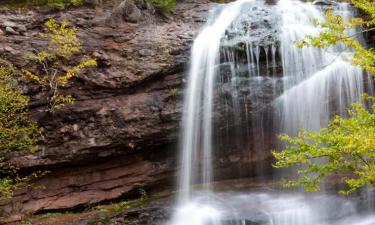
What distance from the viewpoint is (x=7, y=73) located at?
10.8 metres

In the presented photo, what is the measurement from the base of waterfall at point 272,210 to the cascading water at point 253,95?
10 cm

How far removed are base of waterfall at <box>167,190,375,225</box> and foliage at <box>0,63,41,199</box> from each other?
4.92m

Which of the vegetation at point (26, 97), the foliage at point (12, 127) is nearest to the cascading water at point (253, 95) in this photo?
the vegetation at point (26, 97)

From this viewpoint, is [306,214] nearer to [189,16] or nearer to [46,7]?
[189,16]

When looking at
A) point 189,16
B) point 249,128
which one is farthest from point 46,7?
point 249,128

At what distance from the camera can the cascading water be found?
12.0 metres

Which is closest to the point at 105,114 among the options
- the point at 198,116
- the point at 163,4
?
the point at 198,116

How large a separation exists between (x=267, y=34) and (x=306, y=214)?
6357 millimetres

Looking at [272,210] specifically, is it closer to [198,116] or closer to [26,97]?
[198,116]

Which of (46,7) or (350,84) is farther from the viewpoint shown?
(46,7)

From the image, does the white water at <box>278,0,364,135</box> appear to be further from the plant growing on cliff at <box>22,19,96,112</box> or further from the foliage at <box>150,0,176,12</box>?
the plant growing on cliff at <box>22,19,96,112</box>

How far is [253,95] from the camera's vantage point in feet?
40.7

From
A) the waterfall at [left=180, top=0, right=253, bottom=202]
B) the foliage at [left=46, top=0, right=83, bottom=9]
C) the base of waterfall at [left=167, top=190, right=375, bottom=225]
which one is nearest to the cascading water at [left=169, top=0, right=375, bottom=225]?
the waterfall at [left=180, top=0, right=253, bottom=202]

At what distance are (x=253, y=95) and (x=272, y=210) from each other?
13.4 feet
